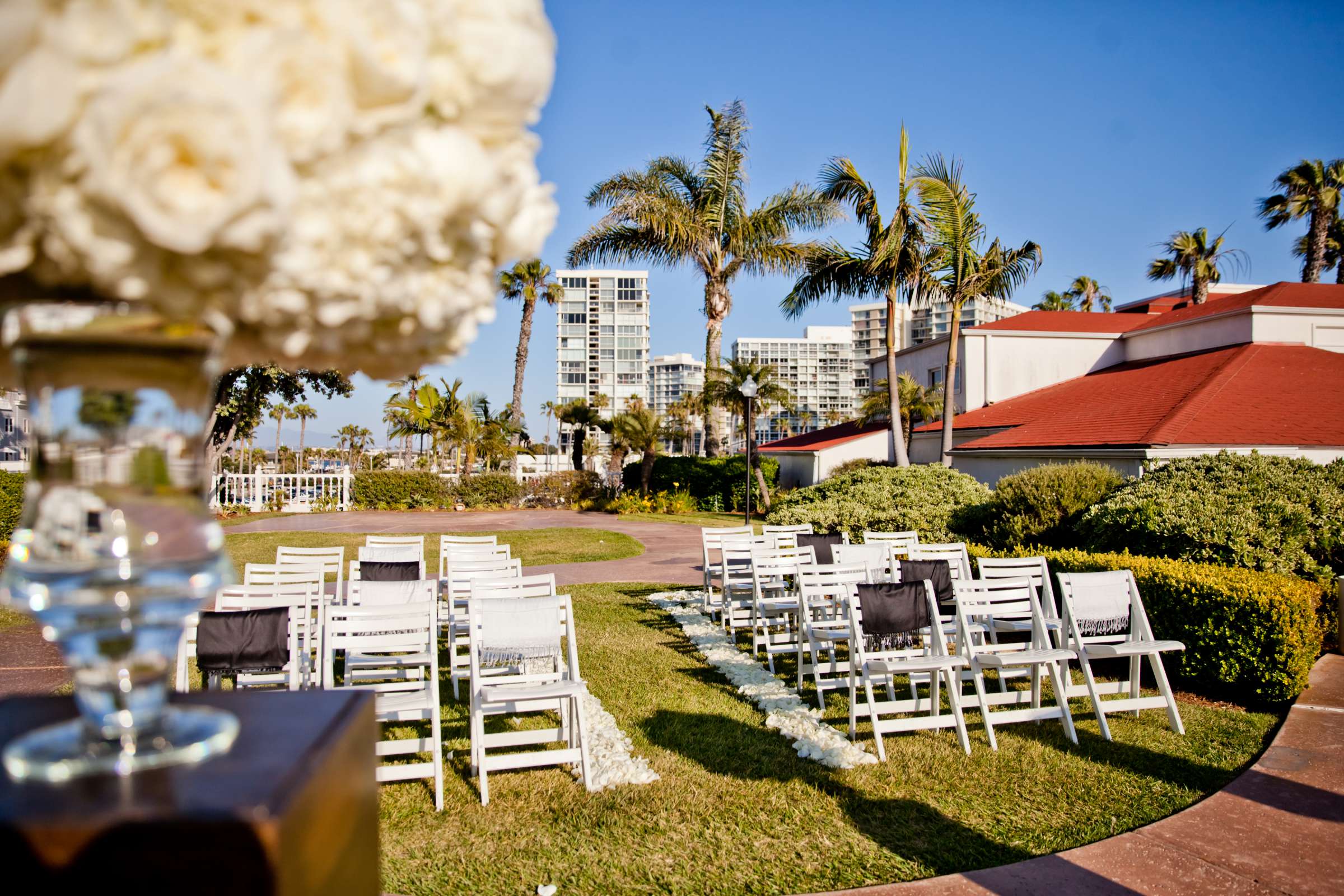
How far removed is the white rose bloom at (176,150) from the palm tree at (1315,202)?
134ft

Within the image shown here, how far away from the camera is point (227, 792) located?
1120mm

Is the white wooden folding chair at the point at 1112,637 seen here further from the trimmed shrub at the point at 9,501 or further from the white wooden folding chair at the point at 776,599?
the trimmed shrub at the point at 9,501

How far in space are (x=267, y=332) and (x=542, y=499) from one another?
3103 centimetres

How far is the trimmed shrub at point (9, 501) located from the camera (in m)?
14.7

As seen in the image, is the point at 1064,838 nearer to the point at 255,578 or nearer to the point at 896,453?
the point at 255,578

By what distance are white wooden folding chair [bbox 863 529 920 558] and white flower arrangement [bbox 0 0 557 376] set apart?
388 inches

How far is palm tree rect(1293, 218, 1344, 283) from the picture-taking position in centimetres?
3399

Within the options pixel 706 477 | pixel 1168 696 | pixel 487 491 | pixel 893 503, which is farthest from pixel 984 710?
pixel 487 491

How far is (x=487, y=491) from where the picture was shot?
30.8 meters

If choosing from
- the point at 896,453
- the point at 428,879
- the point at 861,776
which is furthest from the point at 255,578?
the point at 896,453

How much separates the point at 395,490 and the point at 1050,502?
2342cm

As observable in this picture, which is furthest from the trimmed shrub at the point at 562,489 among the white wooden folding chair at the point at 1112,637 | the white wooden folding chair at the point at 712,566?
the white wooden folding chair at the point at 1112,637

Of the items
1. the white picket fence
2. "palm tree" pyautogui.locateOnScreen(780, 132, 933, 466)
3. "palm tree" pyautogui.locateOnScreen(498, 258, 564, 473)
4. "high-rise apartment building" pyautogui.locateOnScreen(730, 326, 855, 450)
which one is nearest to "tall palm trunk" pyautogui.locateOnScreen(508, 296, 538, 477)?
"palm tree" pyautogui.locateOnScreen(498, 258, 564, 473)

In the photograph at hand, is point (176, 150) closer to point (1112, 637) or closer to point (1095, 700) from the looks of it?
point (1095, 700)
